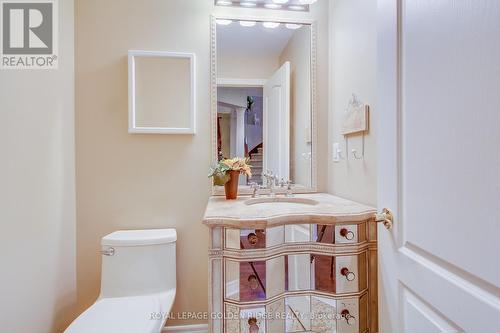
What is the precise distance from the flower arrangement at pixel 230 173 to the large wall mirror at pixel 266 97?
0.15m

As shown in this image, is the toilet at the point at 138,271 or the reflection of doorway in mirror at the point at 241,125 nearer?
the toilet at the point at 138,271

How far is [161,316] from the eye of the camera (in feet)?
4.28

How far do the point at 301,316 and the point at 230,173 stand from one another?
34.0 inches

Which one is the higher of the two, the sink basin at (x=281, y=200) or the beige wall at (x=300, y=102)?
the beige wall at (x=300, y=102)

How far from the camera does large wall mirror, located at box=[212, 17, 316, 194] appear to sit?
1.80 meters

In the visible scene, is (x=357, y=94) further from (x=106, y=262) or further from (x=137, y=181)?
(x=106, y=262)

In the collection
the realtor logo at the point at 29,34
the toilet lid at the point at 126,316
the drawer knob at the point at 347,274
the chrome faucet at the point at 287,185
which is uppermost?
the realtor logo at the point at 29,34

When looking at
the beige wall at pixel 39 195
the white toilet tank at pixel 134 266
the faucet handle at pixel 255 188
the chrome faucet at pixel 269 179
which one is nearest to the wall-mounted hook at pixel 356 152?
the chrome faucet at pixel 269 179

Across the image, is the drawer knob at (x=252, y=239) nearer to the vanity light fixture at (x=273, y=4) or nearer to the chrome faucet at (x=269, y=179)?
the chrome faucet at (x=269, y=179)

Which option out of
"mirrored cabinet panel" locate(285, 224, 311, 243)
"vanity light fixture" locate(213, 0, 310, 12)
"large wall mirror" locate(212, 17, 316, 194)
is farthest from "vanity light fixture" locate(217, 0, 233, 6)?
"mirrored cabinet panel" locate(285, 224, 311, 243)

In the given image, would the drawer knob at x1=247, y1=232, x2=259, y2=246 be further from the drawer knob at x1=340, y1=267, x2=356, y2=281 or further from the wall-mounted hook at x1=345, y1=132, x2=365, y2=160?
the wall-mounted hook at x1=345, y1=132, x2=365, y2=160

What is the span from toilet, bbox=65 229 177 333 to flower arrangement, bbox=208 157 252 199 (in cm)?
44

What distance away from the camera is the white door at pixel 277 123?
6.08ft

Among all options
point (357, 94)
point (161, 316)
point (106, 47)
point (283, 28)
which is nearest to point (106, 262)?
point (161, 316)
